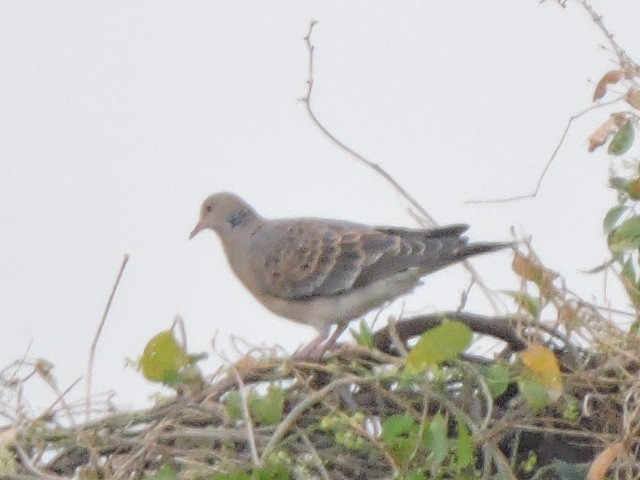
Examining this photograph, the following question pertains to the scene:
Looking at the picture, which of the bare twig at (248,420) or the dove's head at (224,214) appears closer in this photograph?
the bare twig at (248,420)

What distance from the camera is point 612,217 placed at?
1958 millimetres

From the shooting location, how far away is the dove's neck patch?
3.27 m

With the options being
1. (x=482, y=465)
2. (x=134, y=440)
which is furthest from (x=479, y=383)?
(x=134, y=440)

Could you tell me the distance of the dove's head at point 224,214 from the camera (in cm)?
328

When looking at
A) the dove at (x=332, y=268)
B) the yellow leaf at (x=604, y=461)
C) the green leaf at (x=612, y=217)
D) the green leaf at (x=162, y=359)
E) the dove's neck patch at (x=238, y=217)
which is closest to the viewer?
the yellow leaf at (x=604, y=461)

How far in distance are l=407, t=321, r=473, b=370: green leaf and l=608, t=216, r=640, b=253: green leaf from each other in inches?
13.2

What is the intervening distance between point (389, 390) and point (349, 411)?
56mm

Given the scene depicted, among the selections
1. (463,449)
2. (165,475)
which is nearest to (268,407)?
(165,475)

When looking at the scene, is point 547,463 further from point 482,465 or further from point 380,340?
point 380,340

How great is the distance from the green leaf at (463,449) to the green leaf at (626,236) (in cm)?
42

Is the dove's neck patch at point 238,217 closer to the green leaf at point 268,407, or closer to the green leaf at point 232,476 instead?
the green leaf at point 268,407

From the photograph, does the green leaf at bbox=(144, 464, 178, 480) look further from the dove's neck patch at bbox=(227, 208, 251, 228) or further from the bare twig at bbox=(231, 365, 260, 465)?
the dove's neck patch at bbox=(227, 208, 251, 228)

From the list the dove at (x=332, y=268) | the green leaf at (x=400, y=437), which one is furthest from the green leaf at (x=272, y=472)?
the dove at (x=332, y=268)

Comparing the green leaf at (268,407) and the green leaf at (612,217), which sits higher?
the green leaf at (268,407)
